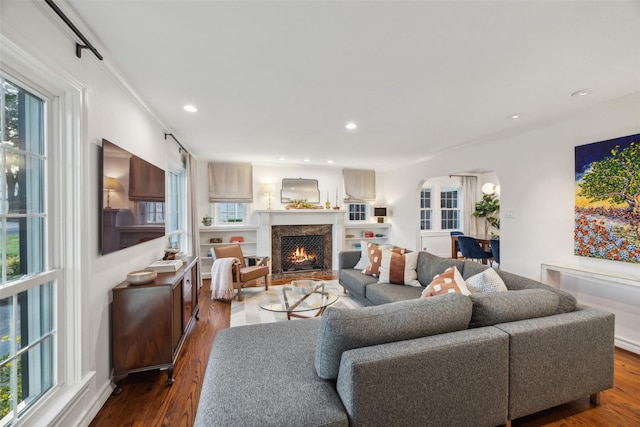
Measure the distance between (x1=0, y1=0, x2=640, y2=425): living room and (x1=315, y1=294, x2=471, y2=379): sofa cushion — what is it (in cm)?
149

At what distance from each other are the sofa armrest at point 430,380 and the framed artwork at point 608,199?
7.26 ft

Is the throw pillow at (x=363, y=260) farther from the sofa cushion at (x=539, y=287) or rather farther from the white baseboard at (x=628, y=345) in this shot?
the white baseboard at (x=628, y=345)

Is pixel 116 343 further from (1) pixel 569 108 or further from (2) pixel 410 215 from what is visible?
(2) pixel 410 215

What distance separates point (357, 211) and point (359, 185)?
0.67 m

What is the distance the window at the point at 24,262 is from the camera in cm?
124

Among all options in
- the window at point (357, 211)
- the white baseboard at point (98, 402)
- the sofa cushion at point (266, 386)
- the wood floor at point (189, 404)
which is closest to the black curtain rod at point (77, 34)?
the sofa cushion at point (266, 386)

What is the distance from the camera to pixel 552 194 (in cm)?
313

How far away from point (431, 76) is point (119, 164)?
8.30ft

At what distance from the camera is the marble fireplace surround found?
541 cm

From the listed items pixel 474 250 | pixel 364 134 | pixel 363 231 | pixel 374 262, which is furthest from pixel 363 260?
pixel 474 250

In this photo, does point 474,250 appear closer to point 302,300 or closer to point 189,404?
point 302,300

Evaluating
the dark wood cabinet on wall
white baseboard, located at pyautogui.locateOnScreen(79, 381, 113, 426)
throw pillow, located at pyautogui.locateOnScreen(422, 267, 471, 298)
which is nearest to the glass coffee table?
the dark wood cabinet on wall

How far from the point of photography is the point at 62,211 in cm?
158

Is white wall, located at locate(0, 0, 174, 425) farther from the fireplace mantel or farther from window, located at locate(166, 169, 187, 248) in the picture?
the fireplace mantel
